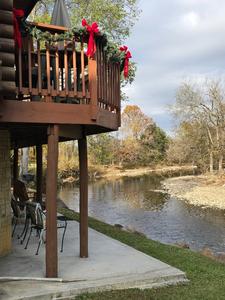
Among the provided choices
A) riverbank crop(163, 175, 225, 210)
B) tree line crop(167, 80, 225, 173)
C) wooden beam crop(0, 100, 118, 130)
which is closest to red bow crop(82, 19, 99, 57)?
wooden beam crop(0, 100, 118, 130)

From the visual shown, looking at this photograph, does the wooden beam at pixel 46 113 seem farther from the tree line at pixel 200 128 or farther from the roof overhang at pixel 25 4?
the tree line at pixel 200 128

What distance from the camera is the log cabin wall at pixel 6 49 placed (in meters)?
5.37

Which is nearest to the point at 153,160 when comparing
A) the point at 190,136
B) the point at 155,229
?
the point at 190,136

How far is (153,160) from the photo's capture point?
60031mm

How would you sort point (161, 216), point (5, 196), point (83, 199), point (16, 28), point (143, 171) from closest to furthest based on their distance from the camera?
point (16, 28) → point (83, 199) → point (5, 196) → point (161, 216) → point (143, 171)

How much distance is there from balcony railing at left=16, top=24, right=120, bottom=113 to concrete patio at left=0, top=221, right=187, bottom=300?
257 centimetres

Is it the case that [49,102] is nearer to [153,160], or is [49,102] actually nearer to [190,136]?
[190,136]

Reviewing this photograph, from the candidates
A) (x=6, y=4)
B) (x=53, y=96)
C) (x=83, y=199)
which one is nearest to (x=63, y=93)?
(x=53, y=96)

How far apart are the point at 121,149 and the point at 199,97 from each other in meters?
22.2

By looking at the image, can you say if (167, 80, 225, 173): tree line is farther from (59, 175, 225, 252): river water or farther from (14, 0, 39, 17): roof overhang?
(14, 0, 39, 17): roof overhang

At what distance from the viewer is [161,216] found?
1908 centimetres

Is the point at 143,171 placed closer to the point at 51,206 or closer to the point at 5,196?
the point at 5,196

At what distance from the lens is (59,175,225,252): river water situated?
14531 millimetres

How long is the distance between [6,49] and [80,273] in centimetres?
345
